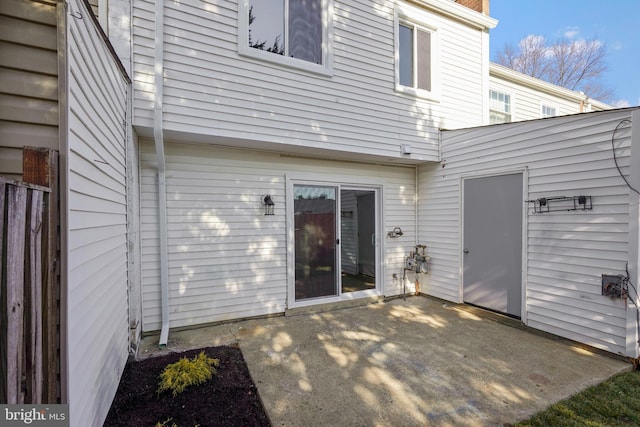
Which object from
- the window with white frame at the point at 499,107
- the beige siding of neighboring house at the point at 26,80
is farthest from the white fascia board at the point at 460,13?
the beige siding of neighboring house at the point at 26,80

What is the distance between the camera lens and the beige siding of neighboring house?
142 cm

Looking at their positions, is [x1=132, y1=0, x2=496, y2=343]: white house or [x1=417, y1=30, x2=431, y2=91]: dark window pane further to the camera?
[x1=417, y1=30, x2=431, y2=91]: dark window pane

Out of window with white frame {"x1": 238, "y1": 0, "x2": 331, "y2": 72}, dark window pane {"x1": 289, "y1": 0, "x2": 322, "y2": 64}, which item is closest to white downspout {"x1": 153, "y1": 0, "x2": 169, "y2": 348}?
window with white frame {"x1": 238, "y1": 0, "x2": 331, "y2": 72}

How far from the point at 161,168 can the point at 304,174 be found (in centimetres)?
221

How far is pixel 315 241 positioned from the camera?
521 cm

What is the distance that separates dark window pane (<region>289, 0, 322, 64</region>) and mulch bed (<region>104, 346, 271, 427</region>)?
4.45 m

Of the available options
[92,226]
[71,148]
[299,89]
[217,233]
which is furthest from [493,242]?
→ [71,148]

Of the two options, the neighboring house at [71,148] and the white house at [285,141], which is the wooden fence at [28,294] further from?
the white house at [285,141]

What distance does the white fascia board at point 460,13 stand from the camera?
565 cm

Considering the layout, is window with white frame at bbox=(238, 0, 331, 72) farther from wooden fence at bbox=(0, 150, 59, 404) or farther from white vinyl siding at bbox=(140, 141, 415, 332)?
wooden fence at bbox=(0, 150, 59, 404)

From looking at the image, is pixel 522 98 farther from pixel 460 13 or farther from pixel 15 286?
pixel 15 286

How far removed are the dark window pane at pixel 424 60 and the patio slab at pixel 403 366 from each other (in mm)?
4415

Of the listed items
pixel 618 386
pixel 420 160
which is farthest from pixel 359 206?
pixel 618 386

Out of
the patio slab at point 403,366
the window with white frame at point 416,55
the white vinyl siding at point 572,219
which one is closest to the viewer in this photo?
the patio slab at point 403,366
